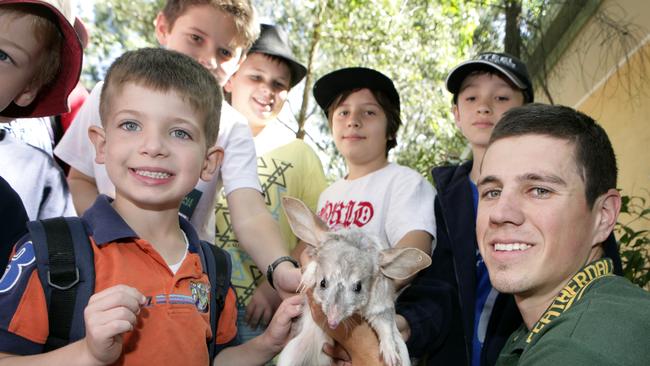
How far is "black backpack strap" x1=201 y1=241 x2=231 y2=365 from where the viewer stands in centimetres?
278

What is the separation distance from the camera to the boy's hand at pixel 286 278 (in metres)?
3.07

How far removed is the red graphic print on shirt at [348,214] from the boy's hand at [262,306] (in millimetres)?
662

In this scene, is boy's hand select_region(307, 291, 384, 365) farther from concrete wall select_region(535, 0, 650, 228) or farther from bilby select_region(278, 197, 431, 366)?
concrete wall select_region(535, 0, 650, 228)

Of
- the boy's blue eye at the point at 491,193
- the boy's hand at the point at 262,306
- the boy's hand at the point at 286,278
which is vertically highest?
the boy's blue eye at the point at 491,193

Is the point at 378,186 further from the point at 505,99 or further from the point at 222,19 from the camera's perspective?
the point at 222,19

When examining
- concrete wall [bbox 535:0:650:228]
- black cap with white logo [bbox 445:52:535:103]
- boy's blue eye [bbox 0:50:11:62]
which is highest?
concrete wall [bbox 535:0:650:228]

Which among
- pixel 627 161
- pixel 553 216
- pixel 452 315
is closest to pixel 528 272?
pixel 553 216

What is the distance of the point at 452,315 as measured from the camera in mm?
3828

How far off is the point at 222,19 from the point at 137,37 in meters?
15.0

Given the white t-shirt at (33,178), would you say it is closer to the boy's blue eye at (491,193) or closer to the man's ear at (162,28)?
the man's ear at (162,28)

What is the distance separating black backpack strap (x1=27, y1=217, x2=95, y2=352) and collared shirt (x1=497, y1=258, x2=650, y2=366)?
1.68 meters

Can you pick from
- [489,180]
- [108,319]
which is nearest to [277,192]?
[489,180]

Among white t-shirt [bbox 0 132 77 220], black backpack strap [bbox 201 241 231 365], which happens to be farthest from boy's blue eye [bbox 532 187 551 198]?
white t-shirt [bbox 0 132 77 220]

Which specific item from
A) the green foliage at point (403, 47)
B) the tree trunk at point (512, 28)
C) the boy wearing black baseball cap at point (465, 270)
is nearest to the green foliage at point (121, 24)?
the green foliage at point (403, 47)
